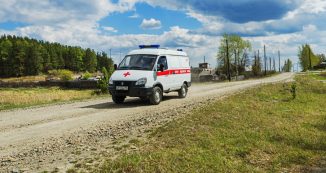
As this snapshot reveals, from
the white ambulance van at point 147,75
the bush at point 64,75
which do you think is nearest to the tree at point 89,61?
the bush at point 64,75

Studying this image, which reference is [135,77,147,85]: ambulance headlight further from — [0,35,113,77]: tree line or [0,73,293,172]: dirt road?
[0,35,113,77]: tree line

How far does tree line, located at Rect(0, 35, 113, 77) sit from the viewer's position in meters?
136

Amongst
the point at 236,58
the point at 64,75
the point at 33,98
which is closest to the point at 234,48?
the point at 236,58

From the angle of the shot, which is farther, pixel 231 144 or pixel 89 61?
pixel 89 61

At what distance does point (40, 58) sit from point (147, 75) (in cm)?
13230

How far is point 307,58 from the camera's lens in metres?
124

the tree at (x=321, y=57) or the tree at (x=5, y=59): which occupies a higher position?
the tree at (x=5, y=59)

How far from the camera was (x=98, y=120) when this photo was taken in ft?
38.0

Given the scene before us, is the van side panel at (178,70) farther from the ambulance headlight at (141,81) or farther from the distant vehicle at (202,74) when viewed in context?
the distant vehicle at (202,74)

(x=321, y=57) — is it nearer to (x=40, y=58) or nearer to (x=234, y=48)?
(x=234, y=48)

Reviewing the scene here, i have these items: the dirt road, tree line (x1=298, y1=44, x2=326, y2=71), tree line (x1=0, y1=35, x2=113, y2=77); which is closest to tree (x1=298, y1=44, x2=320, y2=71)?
tree line (x1=298, y1=44, x2=326, y2=71)

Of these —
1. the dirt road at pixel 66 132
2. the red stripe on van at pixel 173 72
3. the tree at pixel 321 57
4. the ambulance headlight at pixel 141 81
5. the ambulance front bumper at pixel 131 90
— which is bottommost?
the dirt road at pixel 66 132

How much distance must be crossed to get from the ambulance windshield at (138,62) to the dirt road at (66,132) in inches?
74.2

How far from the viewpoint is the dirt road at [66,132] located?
7.31 m
